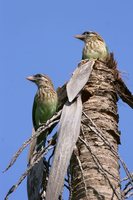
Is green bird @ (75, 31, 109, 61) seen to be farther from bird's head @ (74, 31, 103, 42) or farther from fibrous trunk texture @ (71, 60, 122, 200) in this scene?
fibrous trunk texture @ (71, 60, 122, 200)

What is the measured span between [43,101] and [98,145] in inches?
111

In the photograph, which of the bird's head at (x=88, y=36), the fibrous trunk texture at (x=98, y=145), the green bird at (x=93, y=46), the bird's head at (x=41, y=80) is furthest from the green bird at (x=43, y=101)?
the fibrous trunk texture at (x=98, y=145)

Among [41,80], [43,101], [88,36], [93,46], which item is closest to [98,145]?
[43,101]

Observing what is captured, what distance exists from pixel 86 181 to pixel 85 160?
25 centimetres

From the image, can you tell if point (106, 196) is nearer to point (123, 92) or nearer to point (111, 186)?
point (111, 186)

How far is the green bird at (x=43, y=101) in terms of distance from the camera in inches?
311

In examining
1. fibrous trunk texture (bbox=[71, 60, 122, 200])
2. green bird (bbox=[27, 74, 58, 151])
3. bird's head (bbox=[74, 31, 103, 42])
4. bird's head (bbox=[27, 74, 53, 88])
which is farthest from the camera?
bird's head (bbox=[74, 31, 103, 42])

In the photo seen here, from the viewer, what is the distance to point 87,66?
20.2 ft

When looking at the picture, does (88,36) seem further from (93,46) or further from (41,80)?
(41,80)

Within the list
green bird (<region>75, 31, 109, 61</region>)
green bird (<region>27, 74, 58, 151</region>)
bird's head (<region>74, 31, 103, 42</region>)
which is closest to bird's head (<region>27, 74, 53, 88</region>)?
green bird (<region>27, 74, 58, 151</region>)

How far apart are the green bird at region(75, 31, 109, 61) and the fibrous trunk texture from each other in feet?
4.20

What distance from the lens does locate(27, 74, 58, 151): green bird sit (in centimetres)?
791

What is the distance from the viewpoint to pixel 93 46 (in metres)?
8.50

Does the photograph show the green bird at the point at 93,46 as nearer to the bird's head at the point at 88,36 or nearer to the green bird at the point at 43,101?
the bird's head at the point at 88,36
